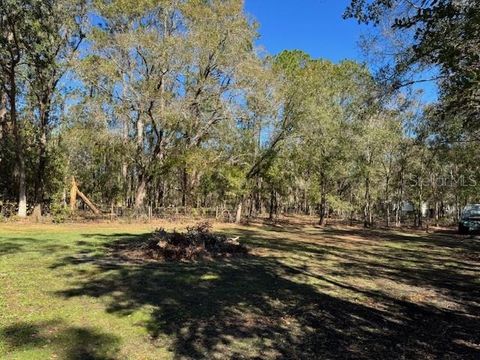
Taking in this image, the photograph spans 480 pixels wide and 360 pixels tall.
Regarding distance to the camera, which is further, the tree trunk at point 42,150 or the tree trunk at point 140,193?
the tree trunk at point 140,193

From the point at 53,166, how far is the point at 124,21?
10742 millimetres

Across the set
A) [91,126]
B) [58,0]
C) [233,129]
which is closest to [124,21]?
[58,0]

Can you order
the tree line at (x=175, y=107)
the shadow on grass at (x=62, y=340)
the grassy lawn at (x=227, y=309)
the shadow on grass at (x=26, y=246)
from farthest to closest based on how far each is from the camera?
1. the tree line at (x=175, y=107)
2. the shadow on grass at (x=26, y=246)
3. the grassy lawn at (x=227, y=309)
4. the shadow on grass at (x=62, y=340)

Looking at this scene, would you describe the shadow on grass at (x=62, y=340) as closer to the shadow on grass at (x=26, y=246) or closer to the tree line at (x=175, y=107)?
the shadow on grass at (x=26, y=246)

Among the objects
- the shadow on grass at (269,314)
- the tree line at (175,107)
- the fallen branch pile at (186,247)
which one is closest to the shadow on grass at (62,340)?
the shadow on grass at (269,314)

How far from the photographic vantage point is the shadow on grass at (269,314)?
19.3 feet

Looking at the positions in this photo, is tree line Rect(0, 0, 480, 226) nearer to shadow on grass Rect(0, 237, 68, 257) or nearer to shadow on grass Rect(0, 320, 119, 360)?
shadow on grass Rect(0, 237, 68, 257)

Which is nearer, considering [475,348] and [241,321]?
[475,348]

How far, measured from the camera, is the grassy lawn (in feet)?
18.7

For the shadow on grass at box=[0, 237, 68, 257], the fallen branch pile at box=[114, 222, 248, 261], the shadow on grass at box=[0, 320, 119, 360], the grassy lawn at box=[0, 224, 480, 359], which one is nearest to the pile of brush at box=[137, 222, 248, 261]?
the fallen branch pile at box=[114, 222, 248, 261]

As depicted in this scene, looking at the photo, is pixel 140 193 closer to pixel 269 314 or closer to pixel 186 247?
pixel 186 247

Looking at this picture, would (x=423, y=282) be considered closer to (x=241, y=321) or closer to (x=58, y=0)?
(x=241, y=321)

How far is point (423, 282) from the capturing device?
37.4 feet

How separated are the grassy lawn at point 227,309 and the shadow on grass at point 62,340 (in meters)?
0.01
